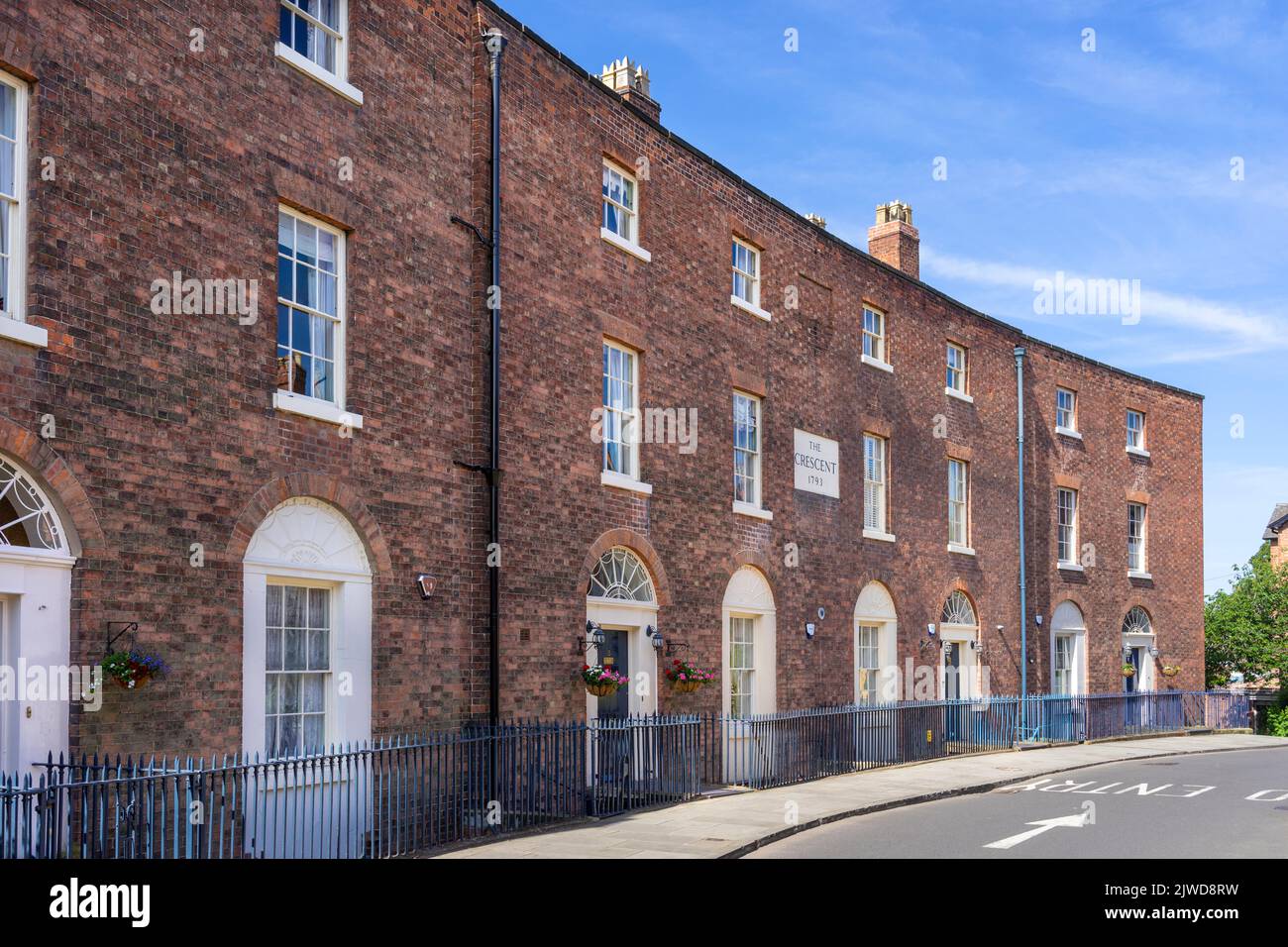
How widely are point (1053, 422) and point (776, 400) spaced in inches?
483

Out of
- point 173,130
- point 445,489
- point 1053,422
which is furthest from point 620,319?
point 1053,422

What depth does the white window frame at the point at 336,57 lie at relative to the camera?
516 inches

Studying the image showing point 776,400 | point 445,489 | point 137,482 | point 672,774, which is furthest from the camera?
point 776,400

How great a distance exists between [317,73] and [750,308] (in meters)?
9.44

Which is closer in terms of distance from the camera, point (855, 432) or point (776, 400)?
point (776, 400)

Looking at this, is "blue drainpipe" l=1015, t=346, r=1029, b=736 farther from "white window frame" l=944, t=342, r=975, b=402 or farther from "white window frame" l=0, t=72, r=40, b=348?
"white window frame" l=0, t=72, r=40, b=348

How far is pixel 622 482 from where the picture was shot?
17891 mm

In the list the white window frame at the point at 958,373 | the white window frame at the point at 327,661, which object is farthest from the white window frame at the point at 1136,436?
the white window frame at the point at 327,661

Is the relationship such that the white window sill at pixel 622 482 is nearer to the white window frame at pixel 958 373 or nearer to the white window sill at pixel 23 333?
the white window sill at pixel 23 333

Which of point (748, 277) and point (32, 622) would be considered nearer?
point (32, 622)

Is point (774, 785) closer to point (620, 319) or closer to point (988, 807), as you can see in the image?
point (988, 807)

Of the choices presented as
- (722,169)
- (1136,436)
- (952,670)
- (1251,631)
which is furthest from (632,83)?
(1251,631)

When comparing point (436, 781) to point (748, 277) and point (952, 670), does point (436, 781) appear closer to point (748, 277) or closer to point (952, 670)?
point (748, 277)
